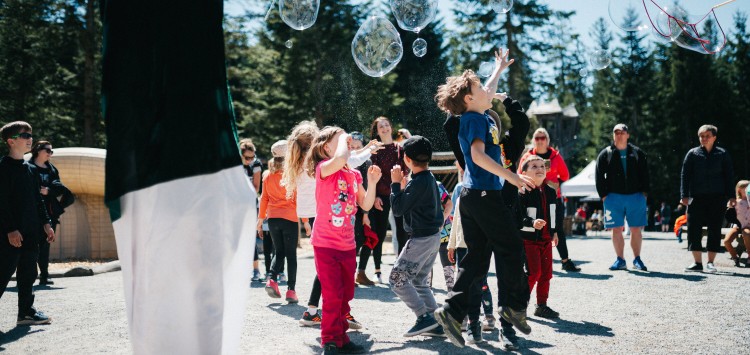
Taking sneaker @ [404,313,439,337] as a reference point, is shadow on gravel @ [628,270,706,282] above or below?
→ below

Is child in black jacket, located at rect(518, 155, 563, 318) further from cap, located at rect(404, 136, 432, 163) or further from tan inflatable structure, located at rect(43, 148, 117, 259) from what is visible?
tan inflatable structure, located at rect(43, 148, 117, 259)

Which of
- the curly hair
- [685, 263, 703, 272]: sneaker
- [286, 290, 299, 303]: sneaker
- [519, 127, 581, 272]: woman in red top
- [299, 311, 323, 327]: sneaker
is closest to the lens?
the curly hair

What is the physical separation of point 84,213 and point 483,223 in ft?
37.5

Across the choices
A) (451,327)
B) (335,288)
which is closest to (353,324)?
(335,288)

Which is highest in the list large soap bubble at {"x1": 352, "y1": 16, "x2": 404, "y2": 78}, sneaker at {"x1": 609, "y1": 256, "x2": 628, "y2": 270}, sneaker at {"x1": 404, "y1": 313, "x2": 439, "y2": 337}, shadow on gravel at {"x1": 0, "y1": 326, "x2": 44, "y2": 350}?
large soap bubble at {"x1": 352, "y1": 16, "x2": 404, "y2": 78}

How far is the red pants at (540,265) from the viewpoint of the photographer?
5798mm

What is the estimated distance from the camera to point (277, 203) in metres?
7.33

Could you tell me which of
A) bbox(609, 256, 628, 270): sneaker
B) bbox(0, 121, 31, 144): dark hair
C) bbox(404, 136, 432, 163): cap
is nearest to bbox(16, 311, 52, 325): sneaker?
bbox(0, 121, 31, 144): dark hair

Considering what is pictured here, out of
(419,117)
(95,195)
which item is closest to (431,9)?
(95,195)

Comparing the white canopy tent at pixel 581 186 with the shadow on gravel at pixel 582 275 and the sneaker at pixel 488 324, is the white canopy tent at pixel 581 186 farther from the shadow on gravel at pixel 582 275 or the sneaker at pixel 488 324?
the sneaker at pixel 488 324

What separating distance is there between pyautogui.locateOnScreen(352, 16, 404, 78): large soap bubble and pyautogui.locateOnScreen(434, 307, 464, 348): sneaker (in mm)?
3846

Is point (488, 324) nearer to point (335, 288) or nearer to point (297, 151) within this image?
point (335, 288)

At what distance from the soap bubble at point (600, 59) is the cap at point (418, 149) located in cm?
437

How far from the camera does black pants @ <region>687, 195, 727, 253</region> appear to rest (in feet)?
30.3
